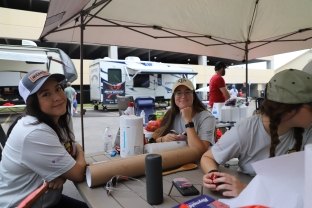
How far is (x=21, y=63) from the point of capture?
12.1 m

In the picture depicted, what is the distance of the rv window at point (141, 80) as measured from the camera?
15.9 metres

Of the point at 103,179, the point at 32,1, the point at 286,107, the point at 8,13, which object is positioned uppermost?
the point at 32,1

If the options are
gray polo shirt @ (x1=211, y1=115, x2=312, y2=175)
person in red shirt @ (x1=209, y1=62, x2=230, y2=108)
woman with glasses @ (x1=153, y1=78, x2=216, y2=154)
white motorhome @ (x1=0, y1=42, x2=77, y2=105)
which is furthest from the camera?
white motorhome @ (x1=0, y1=42, x2=77, y2=105)

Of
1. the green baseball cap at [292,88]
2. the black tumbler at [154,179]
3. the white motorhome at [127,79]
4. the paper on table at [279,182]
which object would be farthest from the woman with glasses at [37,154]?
the white motorhome at [127,79]

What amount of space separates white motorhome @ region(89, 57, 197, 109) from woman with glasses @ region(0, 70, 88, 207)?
1306 cm

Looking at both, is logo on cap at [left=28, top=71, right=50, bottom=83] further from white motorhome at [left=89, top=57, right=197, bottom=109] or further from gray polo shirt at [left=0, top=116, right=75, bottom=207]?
white motorhome at [left=89, top=57, right=197, bottom=109]

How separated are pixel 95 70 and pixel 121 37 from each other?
12142 millimetres

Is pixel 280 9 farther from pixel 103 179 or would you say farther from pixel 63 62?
pixel 63 62

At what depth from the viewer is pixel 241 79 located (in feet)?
97.1

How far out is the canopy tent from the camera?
9.16 ft

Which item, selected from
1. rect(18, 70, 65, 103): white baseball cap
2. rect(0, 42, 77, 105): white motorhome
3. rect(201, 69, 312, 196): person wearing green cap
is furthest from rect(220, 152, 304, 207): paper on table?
rect(0, 42, 77, 105): white motorhome

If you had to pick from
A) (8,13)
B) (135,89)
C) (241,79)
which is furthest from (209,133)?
(241,79)

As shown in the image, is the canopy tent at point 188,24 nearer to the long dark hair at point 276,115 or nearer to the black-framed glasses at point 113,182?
the black-framed glasses at point 113,182

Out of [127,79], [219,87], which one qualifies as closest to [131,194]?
[219,87]
